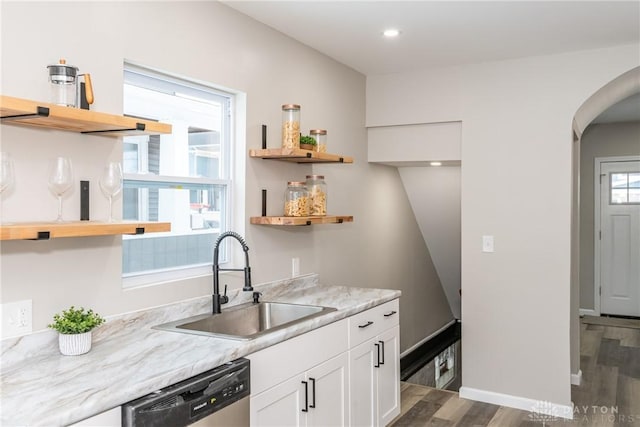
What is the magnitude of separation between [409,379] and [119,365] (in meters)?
3.41

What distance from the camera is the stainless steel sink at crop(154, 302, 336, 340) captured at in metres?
2.57

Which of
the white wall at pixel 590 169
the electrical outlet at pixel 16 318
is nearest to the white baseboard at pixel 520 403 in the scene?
the electrical outlet at pixel 16 318

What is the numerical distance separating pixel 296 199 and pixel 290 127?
418 millimetres

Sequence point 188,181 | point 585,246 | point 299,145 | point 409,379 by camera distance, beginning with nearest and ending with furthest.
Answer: point 188,181, point 299,145, point 409,379, point 585,246

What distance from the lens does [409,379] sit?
482 centimetres

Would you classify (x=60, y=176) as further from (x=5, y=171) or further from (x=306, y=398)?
(x=306, y=398)

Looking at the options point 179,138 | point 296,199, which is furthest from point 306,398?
point 179,138

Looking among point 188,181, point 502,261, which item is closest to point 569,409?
point 502,261

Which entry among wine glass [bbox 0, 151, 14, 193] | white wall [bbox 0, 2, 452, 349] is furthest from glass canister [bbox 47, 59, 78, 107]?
wine glass [bbox 0, 151, 14, 193]

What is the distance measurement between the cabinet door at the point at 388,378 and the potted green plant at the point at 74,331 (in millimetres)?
1691

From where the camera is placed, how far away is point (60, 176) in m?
1.96

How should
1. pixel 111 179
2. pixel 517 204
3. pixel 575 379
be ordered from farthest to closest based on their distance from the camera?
pixel 575 379 → pixel 517 204 → pixel 111 179

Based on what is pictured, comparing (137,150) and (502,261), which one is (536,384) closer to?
(502,261)

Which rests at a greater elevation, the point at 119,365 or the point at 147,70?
A: the point at 147,70
